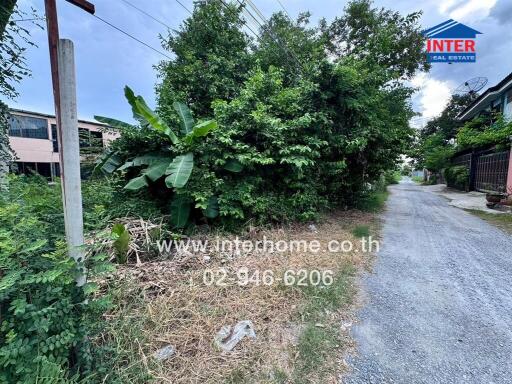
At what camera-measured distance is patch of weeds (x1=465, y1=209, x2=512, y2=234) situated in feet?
19.8

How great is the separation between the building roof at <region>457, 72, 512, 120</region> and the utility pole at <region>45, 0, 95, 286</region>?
697 inches

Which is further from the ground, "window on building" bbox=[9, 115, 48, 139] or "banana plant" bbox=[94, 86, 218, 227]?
"window on building" bbox=[9, 115, 48, 139]

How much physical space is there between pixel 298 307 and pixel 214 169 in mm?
2764

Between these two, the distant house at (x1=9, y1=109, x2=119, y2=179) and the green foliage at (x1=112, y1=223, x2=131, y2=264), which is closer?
the green foliage at (x1=112, y1=223, x2=131, y2=264)

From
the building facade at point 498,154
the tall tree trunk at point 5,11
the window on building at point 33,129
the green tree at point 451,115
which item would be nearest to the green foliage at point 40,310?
the tall tree trunk at point 5,11

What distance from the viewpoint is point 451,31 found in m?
9.85

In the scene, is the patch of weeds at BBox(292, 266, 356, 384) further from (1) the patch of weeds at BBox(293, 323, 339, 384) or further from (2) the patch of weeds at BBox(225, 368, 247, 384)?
(2) the patch of weeds at BBox(225, 368, 247, 384)

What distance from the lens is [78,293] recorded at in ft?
4.83

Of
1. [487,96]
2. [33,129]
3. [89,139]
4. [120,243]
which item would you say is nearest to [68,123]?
[120,243]

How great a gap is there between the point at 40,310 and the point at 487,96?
69.1 ft

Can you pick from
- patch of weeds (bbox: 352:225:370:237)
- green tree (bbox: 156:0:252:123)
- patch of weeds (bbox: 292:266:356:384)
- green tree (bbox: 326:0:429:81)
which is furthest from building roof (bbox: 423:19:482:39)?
patch of weeds (bbox: 292:266:356:384)

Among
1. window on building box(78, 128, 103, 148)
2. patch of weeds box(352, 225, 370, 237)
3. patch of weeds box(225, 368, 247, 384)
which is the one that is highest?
window on building box(78, 128, 103, 148)

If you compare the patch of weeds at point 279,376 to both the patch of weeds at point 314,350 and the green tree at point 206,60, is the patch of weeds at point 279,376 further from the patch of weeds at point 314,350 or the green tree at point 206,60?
the green tree at point 206,60

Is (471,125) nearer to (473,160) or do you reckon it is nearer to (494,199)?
(473,160)
